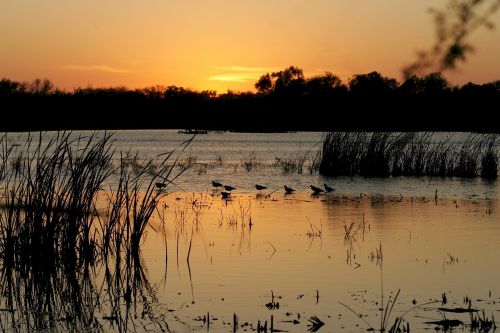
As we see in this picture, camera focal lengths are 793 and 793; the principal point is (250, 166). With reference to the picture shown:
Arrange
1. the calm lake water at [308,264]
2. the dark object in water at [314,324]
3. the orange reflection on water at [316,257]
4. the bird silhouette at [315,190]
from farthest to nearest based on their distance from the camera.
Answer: the bird silhouette at [315,190] < the orange reflection on water at [316,257] < the calm lake water at [308,264] < the dark object in water at [314,324]

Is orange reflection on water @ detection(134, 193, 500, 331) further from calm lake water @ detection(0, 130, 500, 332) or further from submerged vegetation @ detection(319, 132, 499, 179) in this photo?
submerged vegetation @ detection(319, 132, 499, 179)

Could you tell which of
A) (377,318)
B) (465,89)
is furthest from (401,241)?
(465,89)

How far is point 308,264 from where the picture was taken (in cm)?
978

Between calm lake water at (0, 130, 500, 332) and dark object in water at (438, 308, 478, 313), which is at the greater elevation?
dark object in water at (438, 308, 478, 313)

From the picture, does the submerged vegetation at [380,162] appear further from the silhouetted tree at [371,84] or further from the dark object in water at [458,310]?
the dark object in water at [458,310]

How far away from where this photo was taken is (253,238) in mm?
12117

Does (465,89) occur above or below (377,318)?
above

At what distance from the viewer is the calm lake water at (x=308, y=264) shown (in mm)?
7215

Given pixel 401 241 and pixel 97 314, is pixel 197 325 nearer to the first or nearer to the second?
pixel 97 314

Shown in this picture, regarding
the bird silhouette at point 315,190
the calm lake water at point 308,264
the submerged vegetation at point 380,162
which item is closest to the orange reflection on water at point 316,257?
the calm lake water at point 308,264

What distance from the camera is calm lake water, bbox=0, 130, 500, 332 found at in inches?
284

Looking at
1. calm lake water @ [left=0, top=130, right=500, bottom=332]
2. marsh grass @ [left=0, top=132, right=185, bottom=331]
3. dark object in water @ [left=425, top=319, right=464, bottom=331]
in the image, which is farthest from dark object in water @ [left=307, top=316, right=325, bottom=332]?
marsh grass @ [left=0, top=132, right=185, bottom=331]

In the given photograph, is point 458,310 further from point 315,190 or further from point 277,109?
point 277,109

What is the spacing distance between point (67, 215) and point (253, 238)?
3.44 metres
